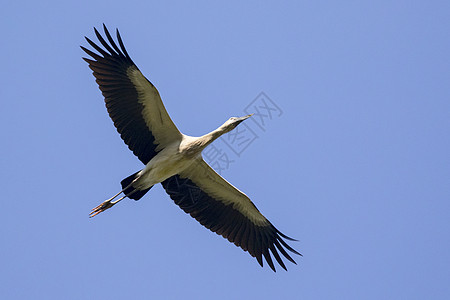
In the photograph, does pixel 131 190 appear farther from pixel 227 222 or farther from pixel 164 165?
pixel 227 222

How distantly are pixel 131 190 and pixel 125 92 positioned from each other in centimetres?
171

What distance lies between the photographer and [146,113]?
42.1 feet

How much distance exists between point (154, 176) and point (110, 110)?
138cm

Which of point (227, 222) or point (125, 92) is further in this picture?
point (227, 222)

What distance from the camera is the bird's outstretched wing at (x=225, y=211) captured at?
43.8 feet

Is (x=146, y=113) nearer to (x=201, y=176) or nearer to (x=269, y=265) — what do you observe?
(x=201, y=176)

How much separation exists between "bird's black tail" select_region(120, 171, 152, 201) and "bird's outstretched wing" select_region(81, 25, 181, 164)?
676mm

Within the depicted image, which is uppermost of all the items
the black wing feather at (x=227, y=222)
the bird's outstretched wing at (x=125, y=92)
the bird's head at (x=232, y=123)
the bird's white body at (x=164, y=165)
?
the bird's outstretched wing at (x=125, y=92)

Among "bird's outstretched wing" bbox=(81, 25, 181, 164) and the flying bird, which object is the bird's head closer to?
the flying bird

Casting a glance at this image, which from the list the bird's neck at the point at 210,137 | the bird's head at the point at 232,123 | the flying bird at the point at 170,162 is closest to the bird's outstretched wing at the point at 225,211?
the flying bird at the point at 170,162

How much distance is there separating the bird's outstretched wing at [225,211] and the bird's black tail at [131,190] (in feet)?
2.01

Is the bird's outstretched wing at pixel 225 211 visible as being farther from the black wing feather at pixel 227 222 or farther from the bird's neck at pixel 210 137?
the bird's neck at pixel 210 137

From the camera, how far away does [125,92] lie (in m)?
12.7

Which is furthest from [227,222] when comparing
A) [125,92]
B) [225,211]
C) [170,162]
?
[125,92]
